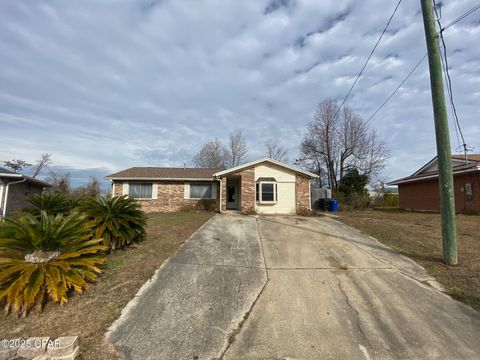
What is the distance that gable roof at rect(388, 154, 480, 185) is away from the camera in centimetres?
1472

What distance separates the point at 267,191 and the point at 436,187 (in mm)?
12706

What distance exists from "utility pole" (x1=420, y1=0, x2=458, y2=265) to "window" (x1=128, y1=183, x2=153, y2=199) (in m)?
16.4

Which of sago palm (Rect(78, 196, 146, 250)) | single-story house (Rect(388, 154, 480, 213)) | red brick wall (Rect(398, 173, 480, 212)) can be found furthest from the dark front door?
red brick wall (Rect(398, 173, 480, 212))

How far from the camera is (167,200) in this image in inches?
694

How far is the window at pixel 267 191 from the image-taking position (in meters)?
14.5

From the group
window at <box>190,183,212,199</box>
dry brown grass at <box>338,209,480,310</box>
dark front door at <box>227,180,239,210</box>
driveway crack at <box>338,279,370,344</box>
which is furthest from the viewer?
dark front door at <box>227,180,239,210</box>

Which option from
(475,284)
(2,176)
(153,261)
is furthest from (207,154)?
(475,284)

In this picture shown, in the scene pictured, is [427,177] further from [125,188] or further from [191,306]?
[125,188]

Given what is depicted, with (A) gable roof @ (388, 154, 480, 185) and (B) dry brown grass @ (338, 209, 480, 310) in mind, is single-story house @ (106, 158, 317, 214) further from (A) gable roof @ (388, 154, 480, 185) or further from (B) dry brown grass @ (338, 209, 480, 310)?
(A) gable roof @ (388, 154, 480, 185)

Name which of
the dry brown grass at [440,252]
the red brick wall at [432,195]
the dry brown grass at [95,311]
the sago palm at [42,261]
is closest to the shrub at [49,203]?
the dry brown grass at [95,311]

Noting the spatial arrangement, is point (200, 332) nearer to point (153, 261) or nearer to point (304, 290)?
point (304, 290)

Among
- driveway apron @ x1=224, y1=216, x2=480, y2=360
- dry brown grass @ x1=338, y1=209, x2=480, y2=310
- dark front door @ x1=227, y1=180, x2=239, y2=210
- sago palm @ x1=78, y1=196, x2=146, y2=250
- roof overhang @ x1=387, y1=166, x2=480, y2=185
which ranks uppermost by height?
roof overhang @ x1=387, y1=166, x2=480, y2=185

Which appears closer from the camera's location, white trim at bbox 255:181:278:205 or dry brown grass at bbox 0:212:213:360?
dry brown grass at bbox 0:212:213:360

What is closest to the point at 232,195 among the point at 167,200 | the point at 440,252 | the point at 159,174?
the point at 167,200
